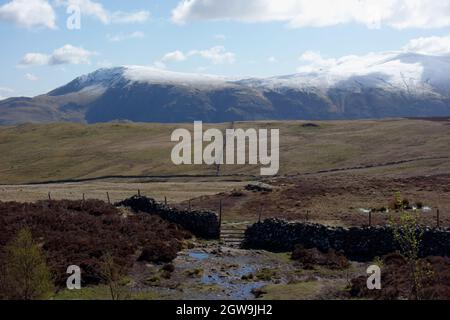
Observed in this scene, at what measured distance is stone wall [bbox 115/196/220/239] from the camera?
52.2m

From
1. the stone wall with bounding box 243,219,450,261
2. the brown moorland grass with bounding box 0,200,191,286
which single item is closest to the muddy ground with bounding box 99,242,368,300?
the stone wall with bounding box 243,219,450,261

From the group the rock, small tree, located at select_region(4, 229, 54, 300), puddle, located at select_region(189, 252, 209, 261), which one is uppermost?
small tree, located at select_region(4, 229, 54, 300)

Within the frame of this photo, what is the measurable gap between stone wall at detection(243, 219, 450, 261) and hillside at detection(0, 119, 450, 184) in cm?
5686

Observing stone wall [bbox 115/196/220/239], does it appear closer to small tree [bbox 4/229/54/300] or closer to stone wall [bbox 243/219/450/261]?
stone wall [bbox 243/219/450/261]

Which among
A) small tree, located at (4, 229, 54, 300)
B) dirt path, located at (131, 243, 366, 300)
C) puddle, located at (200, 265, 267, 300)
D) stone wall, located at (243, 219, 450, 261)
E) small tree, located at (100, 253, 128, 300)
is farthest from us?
stone wall, located at (243, 219, 450, 261)

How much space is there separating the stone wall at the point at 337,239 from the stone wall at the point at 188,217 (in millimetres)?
3671

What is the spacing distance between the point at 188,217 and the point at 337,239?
1499 centimetres

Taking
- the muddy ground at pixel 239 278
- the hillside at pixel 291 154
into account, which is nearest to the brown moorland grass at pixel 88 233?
the muddy ground at pixel 239 278

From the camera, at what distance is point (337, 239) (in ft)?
149

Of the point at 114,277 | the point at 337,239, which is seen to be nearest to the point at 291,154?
the point at 337,239

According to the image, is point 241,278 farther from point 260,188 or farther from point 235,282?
point 260,188

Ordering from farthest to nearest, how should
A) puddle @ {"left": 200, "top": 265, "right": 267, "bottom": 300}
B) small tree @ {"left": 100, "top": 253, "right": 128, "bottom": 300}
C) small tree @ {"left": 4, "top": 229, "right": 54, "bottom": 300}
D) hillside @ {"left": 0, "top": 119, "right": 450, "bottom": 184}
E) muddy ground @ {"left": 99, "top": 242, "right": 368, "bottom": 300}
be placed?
hillside @ {"left": 0, "top": 119, "right": 450, "bottom": 184} < puddle @ {"left": 200, "top": 265, "right": 267, "bottom": 300} < muddy ground @ {"left": 99, "top": 242, "right": 368, "bottom": 300} < small tree @ {"left": 100, "top": 253, "right": 128, "bottom": 300} < small tree @ {"left": 4, "top": 229, "right": 54, "bottom": 300}
